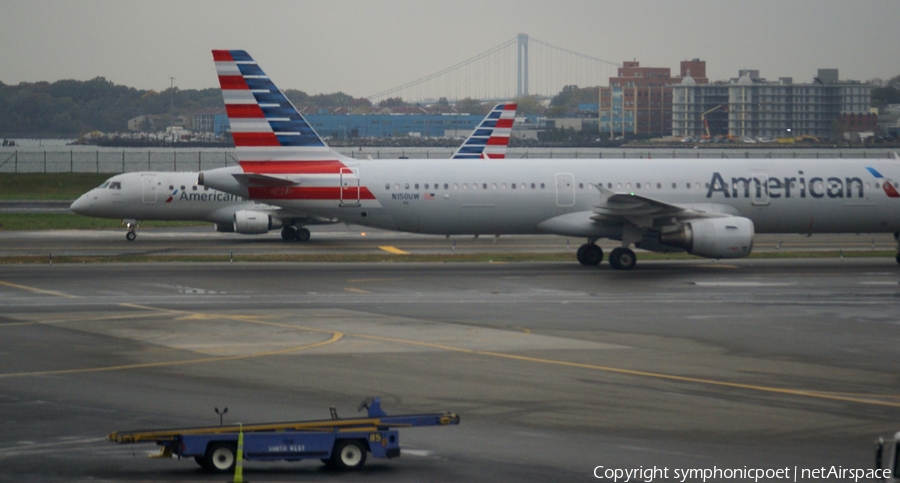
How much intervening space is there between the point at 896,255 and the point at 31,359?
96.7 feet

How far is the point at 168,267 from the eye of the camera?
116 feet

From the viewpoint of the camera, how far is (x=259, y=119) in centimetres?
3559

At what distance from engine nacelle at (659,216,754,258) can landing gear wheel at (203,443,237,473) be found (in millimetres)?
22745

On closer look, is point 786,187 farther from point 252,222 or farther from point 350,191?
point 252,222

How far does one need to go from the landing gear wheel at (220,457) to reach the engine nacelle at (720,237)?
22.7 meters

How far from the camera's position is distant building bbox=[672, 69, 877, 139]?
152 meters

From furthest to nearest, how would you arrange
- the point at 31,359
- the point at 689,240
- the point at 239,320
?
the point at 689,240
the point at 239,320
the point at 31,359

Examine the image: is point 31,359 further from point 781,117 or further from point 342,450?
point 781,117

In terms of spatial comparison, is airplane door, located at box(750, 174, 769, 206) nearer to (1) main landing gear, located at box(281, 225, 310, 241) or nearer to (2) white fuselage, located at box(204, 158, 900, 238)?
(2) white fuselage, located at box(204, 158, 900, 238)

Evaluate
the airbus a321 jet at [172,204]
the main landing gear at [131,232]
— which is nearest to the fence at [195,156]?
the main landing gear at [131,232]

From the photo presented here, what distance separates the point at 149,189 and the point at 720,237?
26.1 metres

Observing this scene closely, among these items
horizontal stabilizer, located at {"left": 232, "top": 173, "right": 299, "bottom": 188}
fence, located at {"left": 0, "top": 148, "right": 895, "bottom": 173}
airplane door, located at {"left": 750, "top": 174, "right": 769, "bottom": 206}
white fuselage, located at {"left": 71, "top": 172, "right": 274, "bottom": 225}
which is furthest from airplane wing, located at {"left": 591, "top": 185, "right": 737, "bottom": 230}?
fence, located at {"left": 0, "top": 148, "right": 895, "bottom": 173}

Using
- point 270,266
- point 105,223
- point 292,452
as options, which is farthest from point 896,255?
point 105,223

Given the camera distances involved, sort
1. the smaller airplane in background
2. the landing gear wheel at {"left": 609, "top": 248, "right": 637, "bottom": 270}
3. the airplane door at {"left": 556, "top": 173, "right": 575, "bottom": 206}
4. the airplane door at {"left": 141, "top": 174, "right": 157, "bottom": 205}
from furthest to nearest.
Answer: the airplane door at {"left": 141, "top": 174, "right": 157, "bottom": 205} < the smaller airplane in background < the airplane door at {"left": 556, "top": 173, "right": 575, "bottom": 206} < the landing gear wheel at {"left": 609, "top": 248, "right": 637, "bottom": 270}
